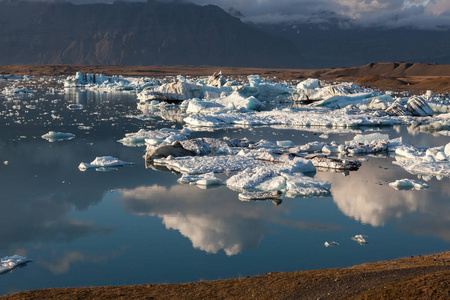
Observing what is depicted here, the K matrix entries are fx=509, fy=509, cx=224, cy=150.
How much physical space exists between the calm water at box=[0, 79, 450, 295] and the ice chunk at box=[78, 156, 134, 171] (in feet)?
1.23

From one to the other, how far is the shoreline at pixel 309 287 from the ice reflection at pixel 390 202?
2.91 meters

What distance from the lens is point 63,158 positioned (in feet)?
52.0

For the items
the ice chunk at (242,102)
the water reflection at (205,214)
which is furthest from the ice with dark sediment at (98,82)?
the water reflection at (205,214)

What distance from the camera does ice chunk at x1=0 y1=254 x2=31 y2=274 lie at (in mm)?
7603

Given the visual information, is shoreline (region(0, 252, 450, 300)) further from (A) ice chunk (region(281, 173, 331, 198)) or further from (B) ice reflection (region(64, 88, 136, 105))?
(B) ice reflection (region(64, 88, 136, 105))

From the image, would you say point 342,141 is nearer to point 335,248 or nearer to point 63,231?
point 335,248

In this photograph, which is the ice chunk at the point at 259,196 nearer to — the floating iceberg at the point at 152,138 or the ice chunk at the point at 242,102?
the floating iceberg at the point at 152,138

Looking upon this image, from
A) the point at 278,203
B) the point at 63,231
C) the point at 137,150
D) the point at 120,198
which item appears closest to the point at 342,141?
the point at 137,150

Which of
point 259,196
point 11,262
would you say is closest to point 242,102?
point 259,196

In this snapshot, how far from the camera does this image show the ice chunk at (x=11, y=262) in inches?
299

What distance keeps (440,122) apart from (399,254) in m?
19.4

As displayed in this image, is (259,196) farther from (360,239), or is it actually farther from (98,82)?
(98,82)

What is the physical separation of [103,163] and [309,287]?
32.0 feet

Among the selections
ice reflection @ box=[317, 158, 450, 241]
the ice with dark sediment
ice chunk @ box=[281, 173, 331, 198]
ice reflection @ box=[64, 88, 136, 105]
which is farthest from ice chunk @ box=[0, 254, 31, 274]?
the ice with dark sediment
